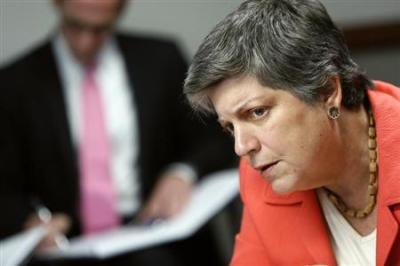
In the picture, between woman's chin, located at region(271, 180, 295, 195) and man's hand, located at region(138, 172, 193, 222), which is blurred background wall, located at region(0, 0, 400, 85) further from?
woman's chin, located at region(271, 180, 295, 195)

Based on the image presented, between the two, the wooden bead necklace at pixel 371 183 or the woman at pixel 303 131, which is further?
the wooden bead necklace at pixel 371 183

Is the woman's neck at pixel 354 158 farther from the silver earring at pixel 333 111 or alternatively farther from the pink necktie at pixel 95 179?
the pink necktie at pixel 95 179

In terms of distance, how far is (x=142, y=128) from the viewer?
247 centimetres

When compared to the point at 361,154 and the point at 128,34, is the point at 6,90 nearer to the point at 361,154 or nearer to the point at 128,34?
the point at 128,34

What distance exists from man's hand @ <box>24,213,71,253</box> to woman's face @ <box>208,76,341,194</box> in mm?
1070

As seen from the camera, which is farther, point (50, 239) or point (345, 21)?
point (345, 21)

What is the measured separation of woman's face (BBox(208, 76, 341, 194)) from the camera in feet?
4.04

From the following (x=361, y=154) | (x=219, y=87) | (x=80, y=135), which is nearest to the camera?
(x=219, y=87)

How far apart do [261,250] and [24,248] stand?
715 millimetres

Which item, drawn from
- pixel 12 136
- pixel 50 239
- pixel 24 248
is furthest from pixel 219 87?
pixel 12 136

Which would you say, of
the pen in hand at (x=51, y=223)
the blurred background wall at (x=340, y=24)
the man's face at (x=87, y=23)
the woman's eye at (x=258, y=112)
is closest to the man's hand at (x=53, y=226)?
the pen in hand at (x=51, y=223)

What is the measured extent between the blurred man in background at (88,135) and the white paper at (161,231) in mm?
93

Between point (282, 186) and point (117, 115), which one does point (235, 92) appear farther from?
point (117, 115)

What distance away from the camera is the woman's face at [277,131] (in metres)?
1.23
